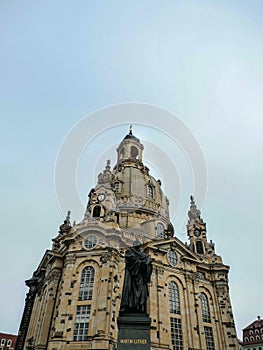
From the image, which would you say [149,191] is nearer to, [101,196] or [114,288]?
[101,196]

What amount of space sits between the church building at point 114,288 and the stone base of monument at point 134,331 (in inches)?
546

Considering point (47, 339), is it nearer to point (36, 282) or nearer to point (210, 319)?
point (36, 282)

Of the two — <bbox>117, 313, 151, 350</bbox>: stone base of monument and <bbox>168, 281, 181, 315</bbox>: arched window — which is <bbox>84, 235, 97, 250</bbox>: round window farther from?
<bbox>117, 313, 151, 350</bbox>: stone base of monument

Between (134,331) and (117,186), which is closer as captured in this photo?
(134,331)

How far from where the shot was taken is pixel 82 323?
95.5ft

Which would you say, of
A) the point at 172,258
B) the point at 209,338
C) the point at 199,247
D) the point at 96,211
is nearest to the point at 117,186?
the point at 96,211

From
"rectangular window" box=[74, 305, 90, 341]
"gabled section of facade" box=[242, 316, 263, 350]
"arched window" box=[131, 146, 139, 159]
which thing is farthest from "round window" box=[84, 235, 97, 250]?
"gabled section of facade" box=[242, 316, 263, 350]

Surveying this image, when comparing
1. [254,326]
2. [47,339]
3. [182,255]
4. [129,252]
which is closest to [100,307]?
[47,339]

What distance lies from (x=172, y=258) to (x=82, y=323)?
14113 millimetres

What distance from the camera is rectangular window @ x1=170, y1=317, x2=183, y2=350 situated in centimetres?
3111

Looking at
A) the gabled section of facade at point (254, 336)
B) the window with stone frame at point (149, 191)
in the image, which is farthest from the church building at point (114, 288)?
the gabled section of facade at point (254, 336)

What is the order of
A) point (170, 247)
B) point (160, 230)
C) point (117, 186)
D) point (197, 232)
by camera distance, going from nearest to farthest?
1. point (170, 247)
2. point (160, 230)
3. point (197, 232)
4. point (117, 186)

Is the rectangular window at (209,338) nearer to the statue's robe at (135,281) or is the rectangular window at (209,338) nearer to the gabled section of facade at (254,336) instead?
the statue's robe at (135,281)

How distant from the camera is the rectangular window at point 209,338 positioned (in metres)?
33.6
